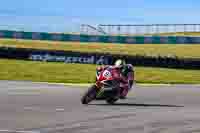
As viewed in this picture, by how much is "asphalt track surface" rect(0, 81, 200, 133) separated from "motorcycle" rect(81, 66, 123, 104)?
0.24 m

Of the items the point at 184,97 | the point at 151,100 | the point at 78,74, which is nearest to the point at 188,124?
the point at 151,100

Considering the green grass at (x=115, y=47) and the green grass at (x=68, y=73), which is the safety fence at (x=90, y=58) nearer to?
the green grass at (x=68, y=73)

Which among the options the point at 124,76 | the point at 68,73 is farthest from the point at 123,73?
the point at 68,73

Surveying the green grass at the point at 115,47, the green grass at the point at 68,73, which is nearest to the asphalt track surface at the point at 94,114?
the green grass at the point at 68,73

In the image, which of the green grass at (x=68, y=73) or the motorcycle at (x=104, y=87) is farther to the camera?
the green grass at (x=68, y=73)

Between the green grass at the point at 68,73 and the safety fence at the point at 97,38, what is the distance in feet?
71.0

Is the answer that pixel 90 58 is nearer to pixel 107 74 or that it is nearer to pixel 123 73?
pixel 123 73

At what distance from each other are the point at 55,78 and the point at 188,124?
17059 millimetres

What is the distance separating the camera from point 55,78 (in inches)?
1125

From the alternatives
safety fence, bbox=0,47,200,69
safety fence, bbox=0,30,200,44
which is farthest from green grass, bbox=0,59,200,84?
safety fence, bbox=0,30,200,44

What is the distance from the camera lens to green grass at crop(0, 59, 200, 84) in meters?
28.7

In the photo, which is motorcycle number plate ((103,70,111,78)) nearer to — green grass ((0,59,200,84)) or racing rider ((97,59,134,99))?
racing rider ((97,59,134,99))

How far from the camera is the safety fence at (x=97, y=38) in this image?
5512 cm

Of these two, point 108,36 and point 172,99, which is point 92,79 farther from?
point 108,36
